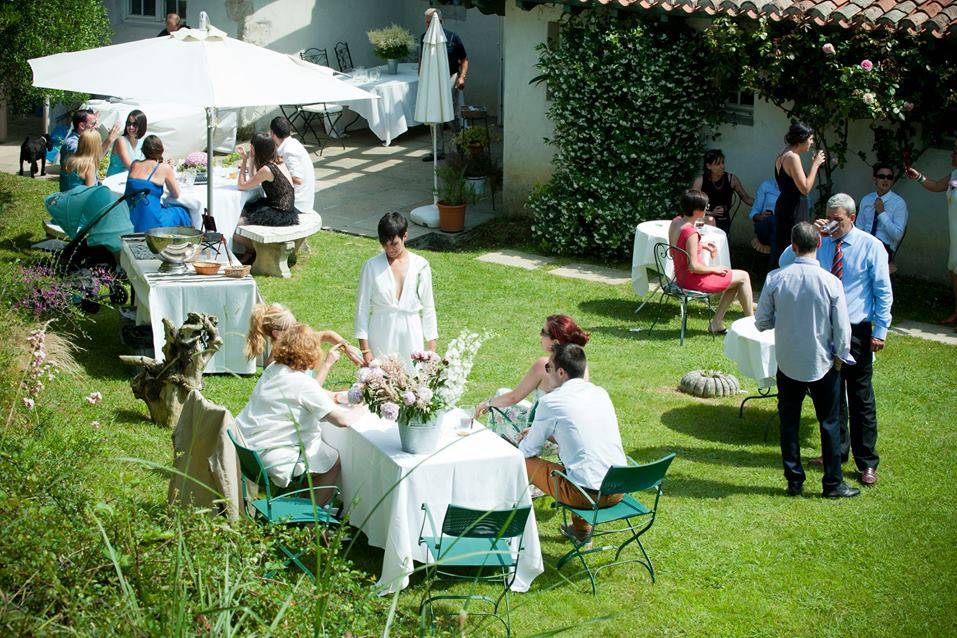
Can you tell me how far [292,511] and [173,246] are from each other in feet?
11.9

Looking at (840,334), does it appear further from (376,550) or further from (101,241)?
(101,241)

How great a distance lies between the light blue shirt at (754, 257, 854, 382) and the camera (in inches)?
267

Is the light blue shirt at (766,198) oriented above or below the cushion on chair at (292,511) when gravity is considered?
above

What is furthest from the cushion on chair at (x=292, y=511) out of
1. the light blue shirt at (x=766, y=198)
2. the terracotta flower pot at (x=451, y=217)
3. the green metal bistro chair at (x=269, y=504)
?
the terracotta flower pot at (x=451, y=217)

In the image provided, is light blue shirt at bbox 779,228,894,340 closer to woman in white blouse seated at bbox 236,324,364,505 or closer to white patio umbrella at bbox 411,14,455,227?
woman in white blouse seated at bbox 236,324,364,505

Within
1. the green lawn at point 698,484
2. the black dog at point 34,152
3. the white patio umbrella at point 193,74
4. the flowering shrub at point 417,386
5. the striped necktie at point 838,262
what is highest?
the white patio umbrella at point 193,74

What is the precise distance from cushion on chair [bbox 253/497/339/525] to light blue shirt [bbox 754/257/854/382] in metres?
3.10

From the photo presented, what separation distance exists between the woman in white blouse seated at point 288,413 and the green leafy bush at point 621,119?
6.61 metres

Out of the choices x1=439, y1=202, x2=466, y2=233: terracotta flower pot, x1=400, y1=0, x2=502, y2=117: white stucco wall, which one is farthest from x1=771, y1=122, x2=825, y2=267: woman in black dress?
x1=400, y1=0, x2=502, y2=117: white stucco wall

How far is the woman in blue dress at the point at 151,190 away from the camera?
997 centimetres

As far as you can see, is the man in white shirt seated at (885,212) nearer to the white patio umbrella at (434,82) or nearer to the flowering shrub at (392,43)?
the white patio umbrella at (434,82)

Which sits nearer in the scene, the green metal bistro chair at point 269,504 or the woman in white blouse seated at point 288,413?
the green metal bistro chair at point 269,504

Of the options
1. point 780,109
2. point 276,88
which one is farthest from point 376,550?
point 780,109

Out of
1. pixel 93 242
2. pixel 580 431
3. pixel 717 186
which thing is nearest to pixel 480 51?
pixel 717 186
